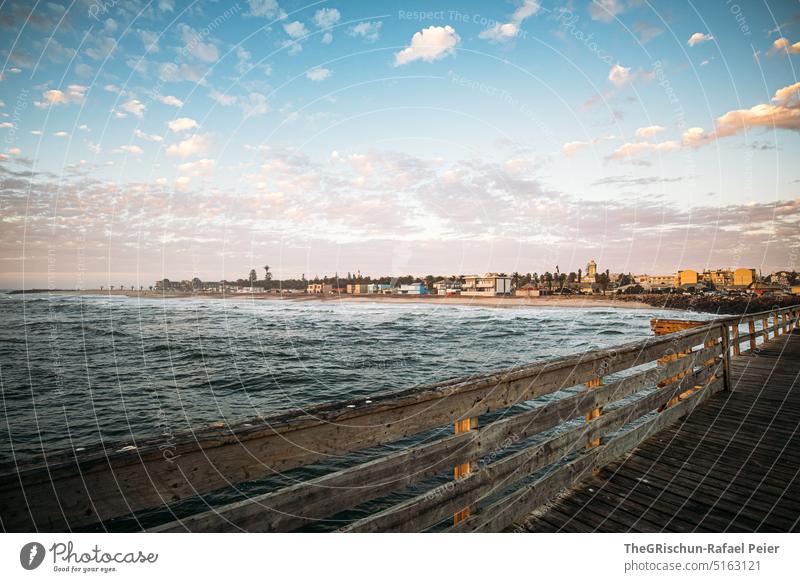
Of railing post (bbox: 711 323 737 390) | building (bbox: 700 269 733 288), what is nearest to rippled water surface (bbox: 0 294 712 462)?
railing post (bbox: 711 323 737 390)

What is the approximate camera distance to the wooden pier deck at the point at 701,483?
3.38 m

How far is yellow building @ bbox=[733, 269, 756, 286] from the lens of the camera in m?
11.1

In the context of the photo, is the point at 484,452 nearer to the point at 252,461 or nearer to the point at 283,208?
the point at 252,461

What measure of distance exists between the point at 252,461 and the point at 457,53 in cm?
666

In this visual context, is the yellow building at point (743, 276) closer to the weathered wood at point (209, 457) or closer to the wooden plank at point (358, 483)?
the wooden plank at point (358, 483)

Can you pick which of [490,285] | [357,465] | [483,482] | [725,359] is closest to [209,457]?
[357,465]

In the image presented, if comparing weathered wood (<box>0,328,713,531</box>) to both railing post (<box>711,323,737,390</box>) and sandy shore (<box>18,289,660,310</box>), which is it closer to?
railing post (<box>711,323,737,390</box>)

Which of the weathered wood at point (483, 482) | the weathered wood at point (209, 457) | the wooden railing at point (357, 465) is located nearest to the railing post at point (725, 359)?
the weathered wood at point (483, 482)

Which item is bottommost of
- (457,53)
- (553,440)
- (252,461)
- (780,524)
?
(780,524)

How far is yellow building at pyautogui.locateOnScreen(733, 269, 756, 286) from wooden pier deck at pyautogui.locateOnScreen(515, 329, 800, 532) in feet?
19.2

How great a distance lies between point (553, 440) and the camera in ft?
11.5

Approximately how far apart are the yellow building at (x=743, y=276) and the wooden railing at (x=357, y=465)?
9429 millimetres
